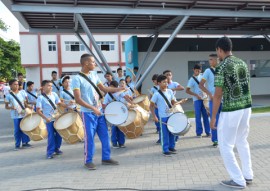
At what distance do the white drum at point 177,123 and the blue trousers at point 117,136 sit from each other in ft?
4.95

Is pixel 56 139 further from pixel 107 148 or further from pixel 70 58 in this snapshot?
pixel 70 58

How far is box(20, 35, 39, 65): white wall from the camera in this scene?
118 feet

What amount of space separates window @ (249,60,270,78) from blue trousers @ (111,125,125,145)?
1451 centimetres

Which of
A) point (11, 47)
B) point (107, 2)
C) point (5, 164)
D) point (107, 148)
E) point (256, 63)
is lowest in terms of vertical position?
point (5, 164)

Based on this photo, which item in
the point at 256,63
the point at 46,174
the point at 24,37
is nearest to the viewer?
the point at 46,174

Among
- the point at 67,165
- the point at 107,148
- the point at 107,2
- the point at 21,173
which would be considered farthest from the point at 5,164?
the point at 107,2

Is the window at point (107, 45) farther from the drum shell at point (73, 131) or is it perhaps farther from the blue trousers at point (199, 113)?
the drum shell at point (73, 131)

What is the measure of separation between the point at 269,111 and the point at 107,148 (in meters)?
7.89

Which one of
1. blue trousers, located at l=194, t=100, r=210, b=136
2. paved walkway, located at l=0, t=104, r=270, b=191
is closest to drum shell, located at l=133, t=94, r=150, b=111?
paved walkway, located at l=0, t=104, r=270, b=191

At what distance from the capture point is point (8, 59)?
42312 mm

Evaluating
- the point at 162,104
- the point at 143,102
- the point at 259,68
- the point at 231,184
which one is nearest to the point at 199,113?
the point at 143,102

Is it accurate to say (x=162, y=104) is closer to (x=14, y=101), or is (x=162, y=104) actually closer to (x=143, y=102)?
(x=143, y=102)

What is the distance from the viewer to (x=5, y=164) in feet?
19.2

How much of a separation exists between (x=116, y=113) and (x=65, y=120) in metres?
1.05
